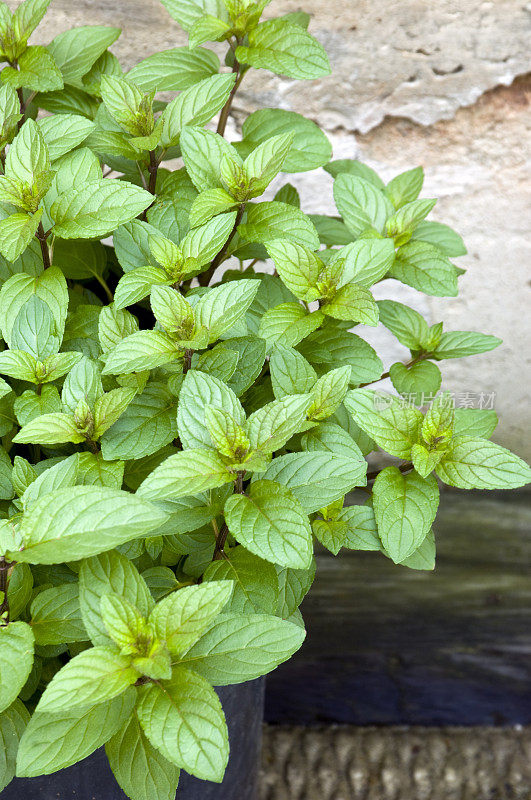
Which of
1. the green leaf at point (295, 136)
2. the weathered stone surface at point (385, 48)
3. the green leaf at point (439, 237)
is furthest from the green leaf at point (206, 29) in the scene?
the weathered stone surface at point (385, 48)

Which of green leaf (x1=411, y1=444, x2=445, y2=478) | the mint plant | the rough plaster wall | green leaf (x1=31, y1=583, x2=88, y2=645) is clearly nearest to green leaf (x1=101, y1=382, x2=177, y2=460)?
the mint plant

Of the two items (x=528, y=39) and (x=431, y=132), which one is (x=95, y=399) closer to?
(x=431, y=132)

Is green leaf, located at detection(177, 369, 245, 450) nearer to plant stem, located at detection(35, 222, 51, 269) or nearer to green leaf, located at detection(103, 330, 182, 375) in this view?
green leaf, located at detection(103, 330, 182, 375)

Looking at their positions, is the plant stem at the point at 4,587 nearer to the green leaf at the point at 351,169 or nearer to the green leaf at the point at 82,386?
the green leaf at the point at 82,386

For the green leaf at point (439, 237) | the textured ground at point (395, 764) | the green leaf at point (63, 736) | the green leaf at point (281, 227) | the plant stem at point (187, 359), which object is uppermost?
the green leaf at point (281, 227)

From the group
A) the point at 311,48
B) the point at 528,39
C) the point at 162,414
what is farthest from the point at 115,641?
the point at 528,39

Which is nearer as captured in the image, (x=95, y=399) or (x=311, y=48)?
(x=95, y=399)
